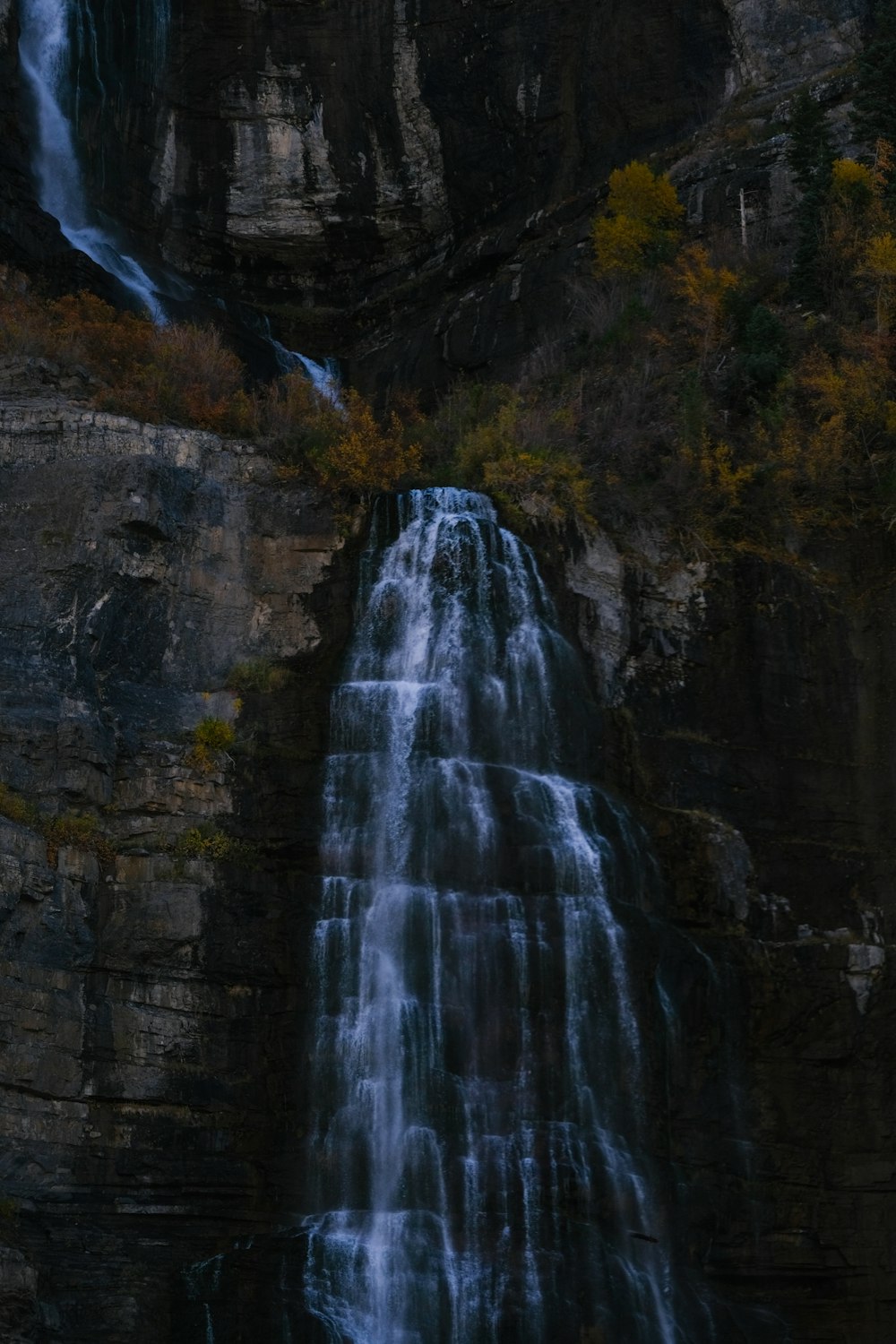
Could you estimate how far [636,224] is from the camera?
41562mm

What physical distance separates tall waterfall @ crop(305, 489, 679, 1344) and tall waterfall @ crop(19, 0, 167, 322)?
1870 centimetres

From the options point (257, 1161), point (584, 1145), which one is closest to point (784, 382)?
point (584, 1145)

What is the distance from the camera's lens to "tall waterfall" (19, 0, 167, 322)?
44.8 meters

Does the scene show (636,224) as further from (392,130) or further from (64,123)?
(64,123)

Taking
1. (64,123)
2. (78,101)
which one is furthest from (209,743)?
(78,101)

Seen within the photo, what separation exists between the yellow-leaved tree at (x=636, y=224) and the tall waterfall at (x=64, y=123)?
38.7 feet

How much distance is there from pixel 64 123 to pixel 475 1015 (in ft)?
99.4

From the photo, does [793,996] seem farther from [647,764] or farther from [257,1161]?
[257,1161]

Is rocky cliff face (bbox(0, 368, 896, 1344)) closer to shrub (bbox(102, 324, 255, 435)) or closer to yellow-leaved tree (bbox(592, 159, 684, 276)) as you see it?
shrub (bbox(102, 324, 255, 435))

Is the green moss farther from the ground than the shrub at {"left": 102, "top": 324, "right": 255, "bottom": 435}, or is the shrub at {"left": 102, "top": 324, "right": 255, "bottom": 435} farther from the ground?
the shrub at {"left": 102, "top": 324, "right": 255, "bottom": 435}

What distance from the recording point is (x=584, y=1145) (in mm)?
25953

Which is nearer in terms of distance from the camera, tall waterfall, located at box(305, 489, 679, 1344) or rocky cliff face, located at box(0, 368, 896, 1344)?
tall waterfall, located at box(305, 489, 679, 1344)

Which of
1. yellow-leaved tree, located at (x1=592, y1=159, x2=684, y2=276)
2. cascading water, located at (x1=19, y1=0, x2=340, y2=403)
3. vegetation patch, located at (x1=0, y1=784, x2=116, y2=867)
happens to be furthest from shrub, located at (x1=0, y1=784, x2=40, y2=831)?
yellow-leaved tree, located at (x1=592, y1=159, x2=684, y2=276)

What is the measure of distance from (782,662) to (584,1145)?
34.6 feet
